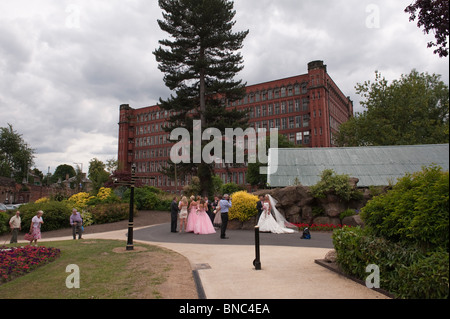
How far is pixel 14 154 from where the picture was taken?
62125 mm

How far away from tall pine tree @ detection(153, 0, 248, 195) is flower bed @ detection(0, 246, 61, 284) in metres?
20.4

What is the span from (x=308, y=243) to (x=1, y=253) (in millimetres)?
10575

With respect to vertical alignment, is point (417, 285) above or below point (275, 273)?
above

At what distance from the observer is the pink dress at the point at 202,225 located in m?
15.2

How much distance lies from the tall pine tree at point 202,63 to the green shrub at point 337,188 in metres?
14.1

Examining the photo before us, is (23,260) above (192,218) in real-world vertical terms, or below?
below

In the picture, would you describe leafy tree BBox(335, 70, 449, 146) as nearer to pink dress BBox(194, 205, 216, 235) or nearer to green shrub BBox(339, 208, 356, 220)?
green shrub BBox(339, 208, 356, 220)

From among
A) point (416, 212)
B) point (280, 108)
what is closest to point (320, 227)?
point (416, 212)

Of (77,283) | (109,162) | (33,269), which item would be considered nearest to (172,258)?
(77,283)

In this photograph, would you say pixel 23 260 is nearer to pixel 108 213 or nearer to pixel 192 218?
pixel 192 218

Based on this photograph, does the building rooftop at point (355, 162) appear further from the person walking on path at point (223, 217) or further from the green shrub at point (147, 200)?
the green shrub at point (147, 200)

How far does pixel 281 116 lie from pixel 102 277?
65.3 metres

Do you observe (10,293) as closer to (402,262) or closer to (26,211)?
(402,262)
